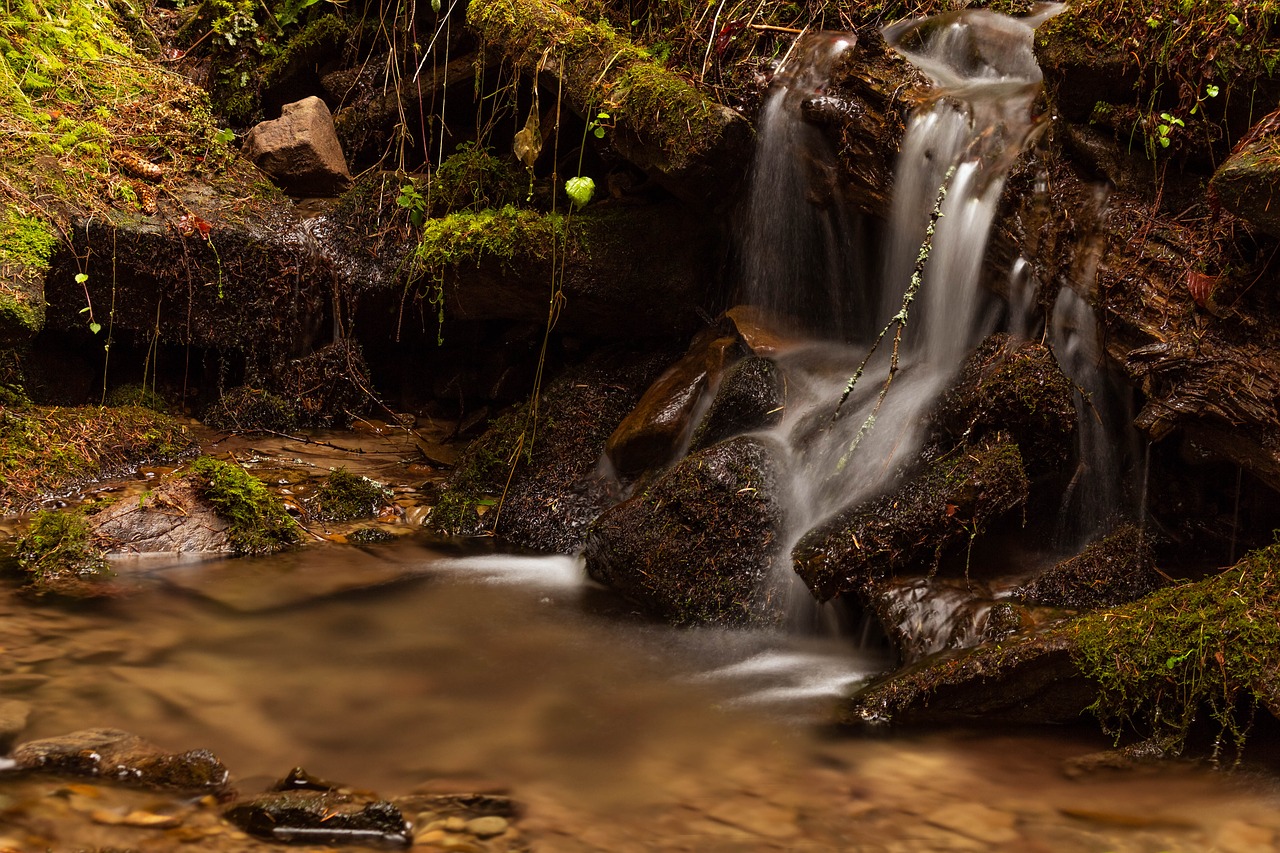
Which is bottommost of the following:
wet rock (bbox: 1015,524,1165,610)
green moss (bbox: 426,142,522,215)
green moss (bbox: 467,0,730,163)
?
wet rock (bbox: 1015,524,1165,610)

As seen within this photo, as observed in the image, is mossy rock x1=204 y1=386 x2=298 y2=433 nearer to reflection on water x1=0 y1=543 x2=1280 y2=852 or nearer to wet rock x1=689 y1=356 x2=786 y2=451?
reflection on water x1=0 y1=543 x2=1280 y2=852

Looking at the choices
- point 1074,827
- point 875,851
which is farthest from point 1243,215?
point 875,851

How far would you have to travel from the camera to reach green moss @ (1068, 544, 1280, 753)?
11.6ft

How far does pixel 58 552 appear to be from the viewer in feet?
15.8

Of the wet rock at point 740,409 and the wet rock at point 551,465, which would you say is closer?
the wet rock at point 740,409

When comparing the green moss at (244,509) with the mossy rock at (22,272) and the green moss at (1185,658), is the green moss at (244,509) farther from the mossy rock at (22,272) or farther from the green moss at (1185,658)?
the green moss at (1185,658)

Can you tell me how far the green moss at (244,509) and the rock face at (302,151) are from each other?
3.02 m

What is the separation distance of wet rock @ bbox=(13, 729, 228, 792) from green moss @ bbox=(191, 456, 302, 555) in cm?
233

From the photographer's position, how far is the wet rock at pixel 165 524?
17.2 feet

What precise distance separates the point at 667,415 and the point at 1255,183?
3085mm

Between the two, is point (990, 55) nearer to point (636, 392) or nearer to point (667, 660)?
point (636, 392)

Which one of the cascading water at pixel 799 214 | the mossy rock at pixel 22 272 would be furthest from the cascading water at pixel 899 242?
the mossy rock at pixel 22 272

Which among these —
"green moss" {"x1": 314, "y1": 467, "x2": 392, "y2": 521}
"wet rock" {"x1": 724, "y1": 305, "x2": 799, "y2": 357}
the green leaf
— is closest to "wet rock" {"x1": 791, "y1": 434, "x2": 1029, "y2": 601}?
"wet rock" {"x1": 724, "y1": 305, "x2": 799, "y2": 357}

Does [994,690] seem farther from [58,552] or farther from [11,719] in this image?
[58,552]
